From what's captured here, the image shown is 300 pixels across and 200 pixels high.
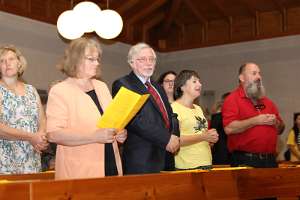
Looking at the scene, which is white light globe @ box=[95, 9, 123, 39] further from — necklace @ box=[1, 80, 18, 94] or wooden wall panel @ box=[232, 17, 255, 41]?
wooden wall panel @ box=[232, 17, 255, 41]

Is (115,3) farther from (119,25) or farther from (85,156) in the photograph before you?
(85,156)

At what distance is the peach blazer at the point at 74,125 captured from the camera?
2.67m

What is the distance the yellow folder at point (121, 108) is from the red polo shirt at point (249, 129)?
1672mm

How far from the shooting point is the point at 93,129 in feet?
9.09

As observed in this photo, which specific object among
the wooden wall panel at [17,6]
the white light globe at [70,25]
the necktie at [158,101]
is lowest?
the necktie at [158,101]

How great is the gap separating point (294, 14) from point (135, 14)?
2853 millimetres

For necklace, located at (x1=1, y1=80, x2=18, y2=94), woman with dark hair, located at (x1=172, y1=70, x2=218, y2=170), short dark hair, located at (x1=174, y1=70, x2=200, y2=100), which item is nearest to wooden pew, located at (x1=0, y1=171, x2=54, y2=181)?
necklace, located at (x1=1, y1=80, x2=18, y2=94)

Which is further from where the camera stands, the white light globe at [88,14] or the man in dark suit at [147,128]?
the white light globe at [88,14]

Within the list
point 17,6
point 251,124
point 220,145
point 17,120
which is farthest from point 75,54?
point 17,6

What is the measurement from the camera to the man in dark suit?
3.08 meters

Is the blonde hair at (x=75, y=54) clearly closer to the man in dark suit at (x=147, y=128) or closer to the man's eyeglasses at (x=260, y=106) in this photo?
the man in dark suit at (x=147, y=128)

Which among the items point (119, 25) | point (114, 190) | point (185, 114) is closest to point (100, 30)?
point (119, 25)

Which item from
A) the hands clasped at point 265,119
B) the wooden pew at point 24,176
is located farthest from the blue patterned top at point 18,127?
the hands clasped at point 265,119

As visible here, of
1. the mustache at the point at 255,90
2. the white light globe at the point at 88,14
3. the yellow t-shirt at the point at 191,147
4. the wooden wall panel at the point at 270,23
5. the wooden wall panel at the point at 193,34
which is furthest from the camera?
the wooden wall panel at the point at 193,34
